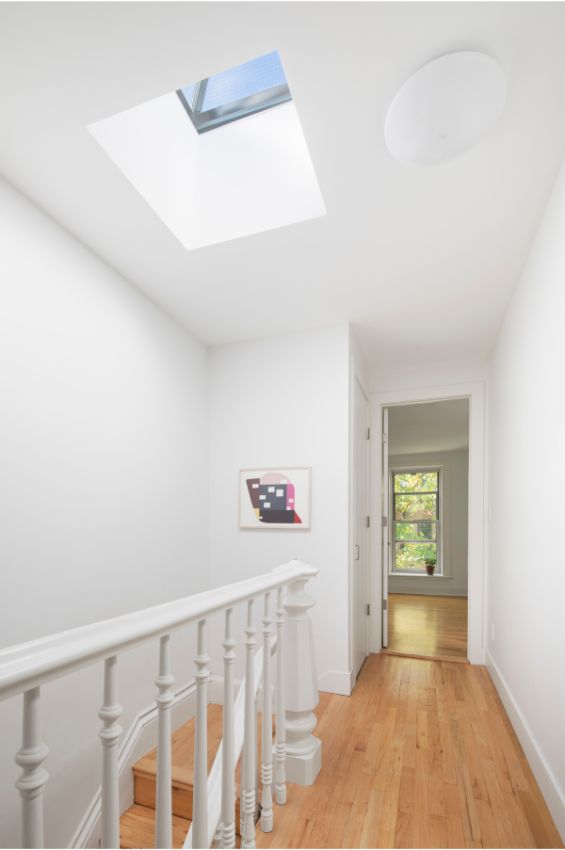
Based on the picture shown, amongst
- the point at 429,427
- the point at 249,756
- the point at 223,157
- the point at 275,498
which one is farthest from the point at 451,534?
the point at 223,157

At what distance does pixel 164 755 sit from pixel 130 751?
1.80 metres

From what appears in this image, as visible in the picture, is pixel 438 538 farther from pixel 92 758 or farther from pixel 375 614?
pixel 92 758

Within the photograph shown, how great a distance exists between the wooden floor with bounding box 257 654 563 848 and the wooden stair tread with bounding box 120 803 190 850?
0.76 m

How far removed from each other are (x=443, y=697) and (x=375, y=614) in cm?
101

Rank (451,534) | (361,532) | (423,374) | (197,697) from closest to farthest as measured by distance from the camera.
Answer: (197,697) < (361,532) < (423,374) < (451,534)

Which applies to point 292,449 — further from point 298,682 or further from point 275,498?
point 298,682

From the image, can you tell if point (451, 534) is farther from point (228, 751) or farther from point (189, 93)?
point (189, 93)

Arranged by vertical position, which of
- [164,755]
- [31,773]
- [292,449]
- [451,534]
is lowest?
[451,534]

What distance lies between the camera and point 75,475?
2.08 m

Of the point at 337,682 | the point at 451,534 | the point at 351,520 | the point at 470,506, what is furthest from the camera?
the point at 451,534

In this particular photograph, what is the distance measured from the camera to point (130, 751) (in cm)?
231

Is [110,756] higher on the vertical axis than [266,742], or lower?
higher

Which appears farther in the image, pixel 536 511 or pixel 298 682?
pixel 536 511

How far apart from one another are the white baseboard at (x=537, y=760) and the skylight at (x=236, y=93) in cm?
277
